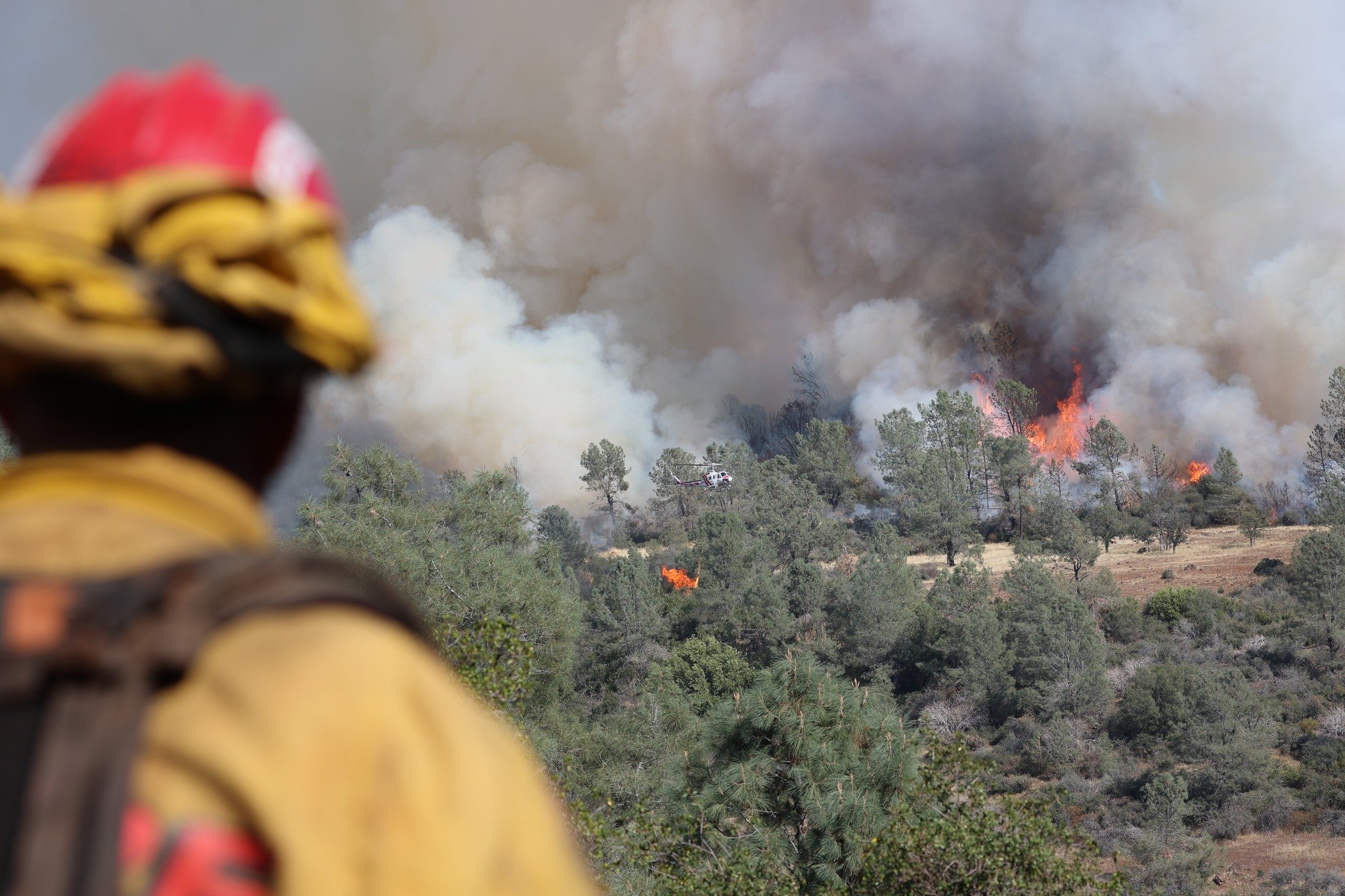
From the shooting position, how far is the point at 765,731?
9.64m

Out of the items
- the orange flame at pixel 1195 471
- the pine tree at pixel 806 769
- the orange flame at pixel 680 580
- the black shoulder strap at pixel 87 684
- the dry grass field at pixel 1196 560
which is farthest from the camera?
the orange flame at pixel 1195 471

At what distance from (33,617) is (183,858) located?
0.15 m

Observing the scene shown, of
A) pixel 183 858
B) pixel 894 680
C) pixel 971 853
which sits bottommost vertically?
pixel 971 853

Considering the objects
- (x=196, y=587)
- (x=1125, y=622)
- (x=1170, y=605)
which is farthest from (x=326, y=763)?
(x=1170, y=605)

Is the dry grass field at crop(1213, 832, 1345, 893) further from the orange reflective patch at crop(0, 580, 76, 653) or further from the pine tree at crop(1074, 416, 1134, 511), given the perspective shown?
the pine tree at crop(1074, 416, 1134, 511)

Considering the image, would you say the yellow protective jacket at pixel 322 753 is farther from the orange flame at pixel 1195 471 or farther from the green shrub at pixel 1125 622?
the orange flame at pixel 1195 471

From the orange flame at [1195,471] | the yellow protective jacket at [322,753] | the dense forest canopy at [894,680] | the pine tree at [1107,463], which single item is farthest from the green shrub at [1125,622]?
the yellow protective jacket at [322,753]

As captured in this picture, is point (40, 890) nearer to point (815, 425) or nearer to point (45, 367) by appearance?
point (45, 367)

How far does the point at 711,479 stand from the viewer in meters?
45.4

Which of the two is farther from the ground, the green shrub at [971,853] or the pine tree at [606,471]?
the pine tree at [606,471]

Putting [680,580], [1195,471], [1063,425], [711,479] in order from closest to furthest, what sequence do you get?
[680,580]
[1195,471]
[711,479]
[1063,425]

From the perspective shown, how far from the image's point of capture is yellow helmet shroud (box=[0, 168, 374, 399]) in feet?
1.91

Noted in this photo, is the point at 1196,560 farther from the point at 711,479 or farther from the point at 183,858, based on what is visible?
the point at 183,858

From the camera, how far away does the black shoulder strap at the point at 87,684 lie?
490 millimetres
